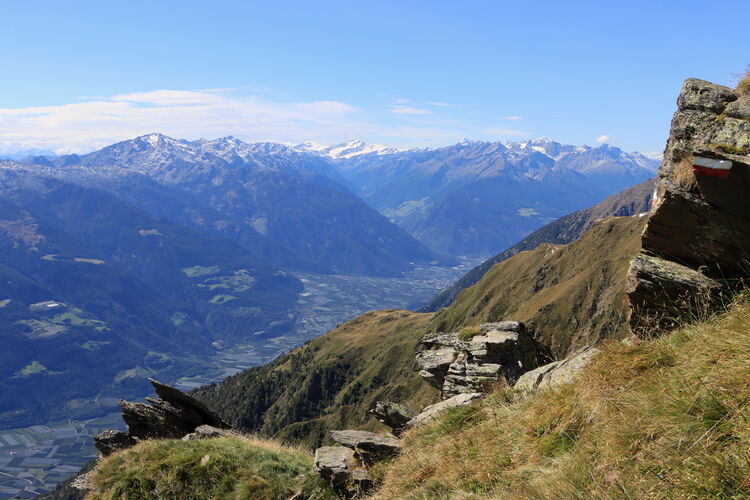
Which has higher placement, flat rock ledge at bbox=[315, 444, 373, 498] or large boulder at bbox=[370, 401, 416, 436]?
large boulder at bbox=[370, 401, 416, 436]

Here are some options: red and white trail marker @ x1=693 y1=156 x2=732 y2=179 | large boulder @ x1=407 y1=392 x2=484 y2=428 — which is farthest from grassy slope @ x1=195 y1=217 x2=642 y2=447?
red and white trail marker @ x1=693 y1=156 x2=732 y2=179

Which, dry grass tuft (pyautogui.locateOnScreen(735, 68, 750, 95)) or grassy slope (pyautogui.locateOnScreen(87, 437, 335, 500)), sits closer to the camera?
dry grass tuft (pyautogui.locateOnScreen(735, 68, 750, 95))

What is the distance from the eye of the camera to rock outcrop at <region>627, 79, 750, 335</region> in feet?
43.3

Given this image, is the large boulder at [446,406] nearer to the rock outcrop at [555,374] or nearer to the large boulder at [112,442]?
the rock outcrop at [555,374]

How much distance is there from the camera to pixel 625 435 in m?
8.46

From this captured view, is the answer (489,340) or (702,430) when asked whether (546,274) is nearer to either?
(489,340)

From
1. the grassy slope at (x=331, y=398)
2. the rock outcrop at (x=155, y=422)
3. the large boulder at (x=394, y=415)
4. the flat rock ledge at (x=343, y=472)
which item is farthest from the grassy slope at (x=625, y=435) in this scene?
the grassy slope at (x=331, y=398)

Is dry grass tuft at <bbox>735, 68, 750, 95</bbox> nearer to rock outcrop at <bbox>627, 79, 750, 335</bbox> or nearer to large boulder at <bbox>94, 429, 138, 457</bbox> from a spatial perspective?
rock outcrop at <bbox>627, 79, 750, 335</bbox>

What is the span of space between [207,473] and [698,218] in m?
20.9

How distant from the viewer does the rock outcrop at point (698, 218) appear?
13211mm

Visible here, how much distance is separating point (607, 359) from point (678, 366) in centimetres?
212

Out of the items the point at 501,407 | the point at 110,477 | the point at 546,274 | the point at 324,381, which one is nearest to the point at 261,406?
the point at 324,381

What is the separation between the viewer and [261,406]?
7795 inches

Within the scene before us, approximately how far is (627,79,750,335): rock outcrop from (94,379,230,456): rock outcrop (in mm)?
24058
